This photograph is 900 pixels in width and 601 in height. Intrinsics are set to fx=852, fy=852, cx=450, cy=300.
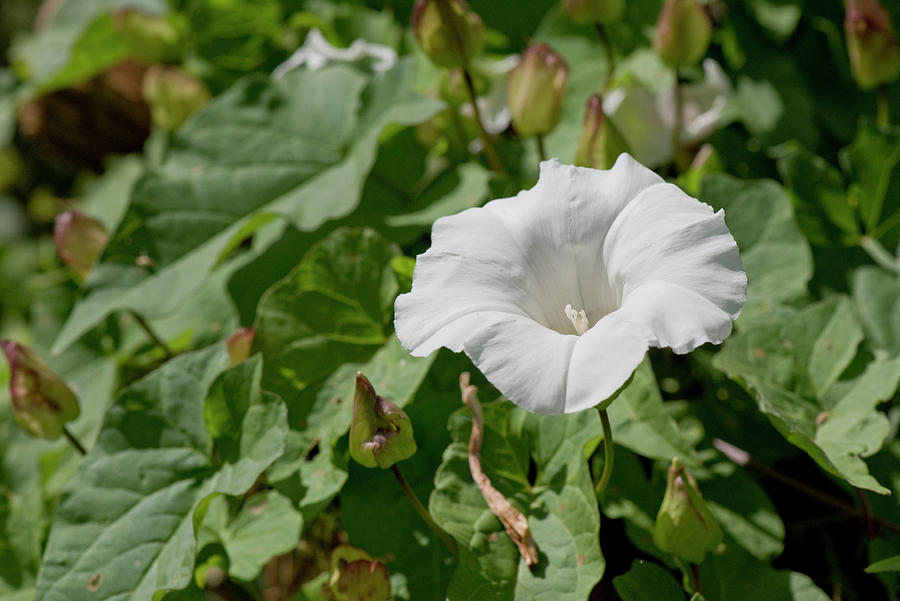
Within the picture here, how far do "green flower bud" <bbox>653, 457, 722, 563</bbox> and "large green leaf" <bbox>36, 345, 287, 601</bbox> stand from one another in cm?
32

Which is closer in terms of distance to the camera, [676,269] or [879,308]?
[676,269]

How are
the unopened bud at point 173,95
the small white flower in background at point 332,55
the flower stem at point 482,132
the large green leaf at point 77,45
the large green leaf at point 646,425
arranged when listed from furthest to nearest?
1. the large green leaf at point 77,45
2. the unopened bud at point 173,95
3. the small white flower in background at point 332,55
4. the flower stem at point 482,132
5. the large green leaf at point 646,425

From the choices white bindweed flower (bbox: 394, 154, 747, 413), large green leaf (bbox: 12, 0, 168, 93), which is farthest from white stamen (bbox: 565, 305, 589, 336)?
large green leaf (bbox: 12, 0, 168, 93)

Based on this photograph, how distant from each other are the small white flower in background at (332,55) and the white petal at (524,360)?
62 centimetres

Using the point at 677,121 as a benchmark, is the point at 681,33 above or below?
above

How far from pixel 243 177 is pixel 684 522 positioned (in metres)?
0.65

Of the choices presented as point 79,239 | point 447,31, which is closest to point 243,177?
point 79,239

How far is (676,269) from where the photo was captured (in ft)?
1.96

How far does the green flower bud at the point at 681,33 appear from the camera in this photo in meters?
0.95

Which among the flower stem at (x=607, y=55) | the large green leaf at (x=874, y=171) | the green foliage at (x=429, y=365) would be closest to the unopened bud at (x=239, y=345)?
the green foliage at (x=429, y=365)

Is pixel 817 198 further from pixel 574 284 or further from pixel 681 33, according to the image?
pixel 574 284

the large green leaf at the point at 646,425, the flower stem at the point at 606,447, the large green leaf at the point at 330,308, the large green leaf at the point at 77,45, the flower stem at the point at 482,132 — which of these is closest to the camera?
the flower stem at the point at 606,447

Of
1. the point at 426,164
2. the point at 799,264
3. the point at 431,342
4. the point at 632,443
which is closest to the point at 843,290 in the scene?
the point at 799,264

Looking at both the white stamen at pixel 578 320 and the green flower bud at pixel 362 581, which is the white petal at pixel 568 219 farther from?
the green flower bud at pixel 362 581
